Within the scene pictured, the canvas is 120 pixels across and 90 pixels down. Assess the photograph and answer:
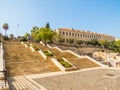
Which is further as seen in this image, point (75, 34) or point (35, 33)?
point (75, 34)

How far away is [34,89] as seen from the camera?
11.4 m

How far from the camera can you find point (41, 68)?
20172mm

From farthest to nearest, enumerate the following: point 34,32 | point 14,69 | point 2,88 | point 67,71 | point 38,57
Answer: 1. point 34,32
2. point 38,57
3. point 67,71
4. point 14,69
5. point 2,88

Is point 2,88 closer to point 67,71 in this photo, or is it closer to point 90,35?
point 67,71

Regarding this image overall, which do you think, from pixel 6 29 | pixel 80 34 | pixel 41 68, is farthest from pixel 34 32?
pixel 41 68

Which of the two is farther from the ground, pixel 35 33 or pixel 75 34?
pixel 75 34

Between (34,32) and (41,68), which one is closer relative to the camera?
(41,68)

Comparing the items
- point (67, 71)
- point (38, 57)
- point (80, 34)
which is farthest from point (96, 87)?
point (80, 34)

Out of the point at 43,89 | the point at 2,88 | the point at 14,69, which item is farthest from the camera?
the point at 14,69

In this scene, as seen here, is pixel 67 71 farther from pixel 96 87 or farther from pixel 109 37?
pixel 109 37

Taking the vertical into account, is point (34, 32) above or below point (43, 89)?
above

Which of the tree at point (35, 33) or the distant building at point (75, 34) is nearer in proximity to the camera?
the tree at point (35, 33)

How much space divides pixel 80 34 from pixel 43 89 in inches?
3125

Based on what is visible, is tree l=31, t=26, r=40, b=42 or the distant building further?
the distant building
